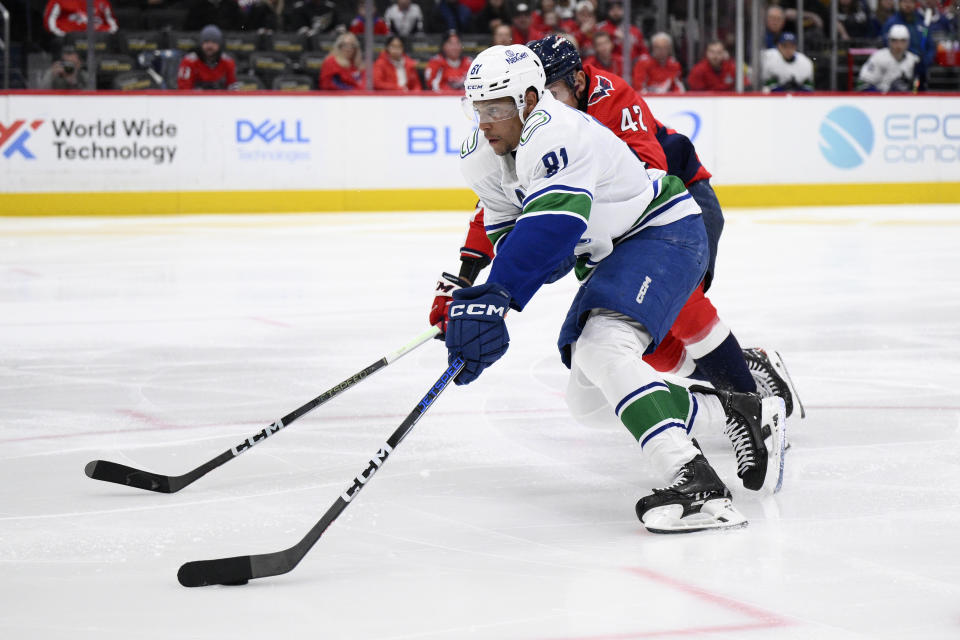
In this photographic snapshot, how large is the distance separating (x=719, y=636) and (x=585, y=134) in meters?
1.08

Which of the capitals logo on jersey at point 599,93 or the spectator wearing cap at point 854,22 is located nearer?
the capitals logo on jersey at point 599,93

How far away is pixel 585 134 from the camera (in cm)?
266

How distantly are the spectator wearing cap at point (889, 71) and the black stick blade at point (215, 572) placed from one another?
10.8 meters

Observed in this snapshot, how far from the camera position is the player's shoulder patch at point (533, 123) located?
8.60ft

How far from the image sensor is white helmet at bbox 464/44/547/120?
2.62 meters

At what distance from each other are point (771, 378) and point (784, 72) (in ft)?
29.4

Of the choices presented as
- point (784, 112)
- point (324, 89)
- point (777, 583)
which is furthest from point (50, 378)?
point (784, 112)

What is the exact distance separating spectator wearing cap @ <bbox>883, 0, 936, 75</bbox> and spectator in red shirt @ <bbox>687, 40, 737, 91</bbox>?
1.75m

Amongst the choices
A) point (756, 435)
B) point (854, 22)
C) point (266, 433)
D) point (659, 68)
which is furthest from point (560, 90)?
point (854, 22)

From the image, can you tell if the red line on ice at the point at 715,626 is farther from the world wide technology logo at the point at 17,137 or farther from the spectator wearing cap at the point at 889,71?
the spectator wearing cap at the point at 889,71

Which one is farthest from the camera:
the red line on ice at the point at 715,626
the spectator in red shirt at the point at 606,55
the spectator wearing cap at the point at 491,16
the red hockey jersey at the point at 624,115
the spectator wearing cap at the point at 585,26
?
the spectator wearing cap at the point at 491,16

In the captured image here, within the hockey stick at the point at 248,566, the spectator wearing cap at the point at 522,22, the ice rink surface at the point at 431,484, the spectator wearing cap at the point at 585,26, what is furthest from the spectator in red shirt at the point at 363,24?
the hockey stick at the point at 248,566

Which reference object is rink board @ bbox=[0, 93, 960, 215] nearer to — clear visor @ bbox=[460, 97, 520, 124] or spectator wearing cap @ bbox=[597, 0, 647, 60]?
spectator wearing cap @ bbox=[597, 0, 647, 60]

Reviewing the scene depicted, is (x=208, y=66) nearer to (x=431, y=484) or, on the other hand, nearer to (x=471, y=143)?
(x=471, y=143)
